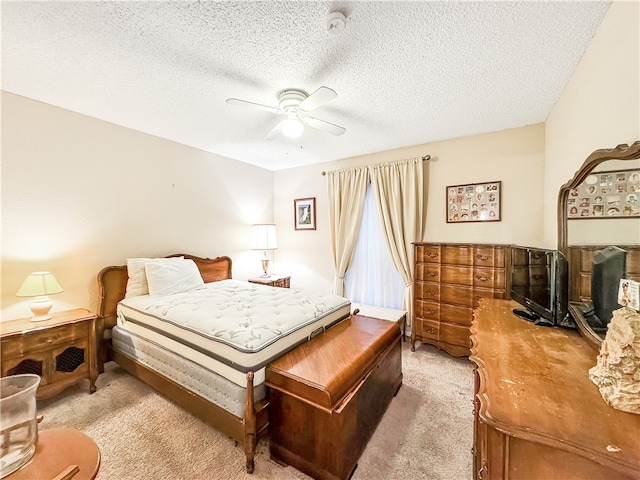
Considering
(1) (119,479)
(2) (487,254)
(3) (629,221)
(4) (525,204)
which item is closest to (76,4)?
(1) (119,479)

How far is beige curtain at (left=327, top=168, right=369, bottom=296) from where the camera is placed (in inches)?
154

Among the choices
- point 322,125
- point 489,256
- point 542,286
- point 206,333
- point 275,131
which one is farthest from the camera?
point 489,256

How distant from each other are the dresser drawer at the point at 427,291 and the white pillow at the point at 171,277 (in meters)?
2.64

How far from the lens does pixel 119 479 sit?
152cm

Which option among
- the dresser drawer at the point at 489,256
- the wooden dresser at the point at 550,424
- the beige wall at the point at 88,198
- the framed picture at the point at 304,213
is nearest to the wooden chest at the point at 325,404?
the wooden dresser at the point at 550,424

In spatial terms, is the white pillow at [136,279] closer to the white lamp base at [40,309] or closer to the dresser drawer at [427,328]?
the white lamp base at [40,309]

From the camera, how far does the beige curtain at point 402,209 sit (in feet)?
11.3

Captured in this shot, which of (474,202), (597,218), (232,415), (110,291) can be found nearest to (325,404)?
(232,415)

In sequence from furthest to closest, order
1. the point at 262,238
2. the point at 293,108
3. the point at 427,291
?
the point at 262,238 < the point at 427,291 < the point at 293,108

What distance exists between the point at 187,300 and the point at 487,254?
10.0 feet

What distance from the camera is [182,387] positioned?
6.31 ft

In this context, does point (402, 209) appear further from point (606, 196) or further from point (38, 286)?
point (38, 286)

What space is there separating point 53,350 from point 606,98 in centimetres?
427

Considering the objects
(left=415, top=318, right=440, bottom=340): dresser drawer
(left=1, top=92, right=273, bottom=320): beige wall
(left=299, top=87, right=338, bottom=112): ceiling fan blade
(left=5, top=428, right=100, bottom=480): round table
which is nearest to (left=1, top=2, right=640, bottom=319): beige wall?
(left=1, top=92, right=273, bottom=320): beige wall
